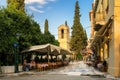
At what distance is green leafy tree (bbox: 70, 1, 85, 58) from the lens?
343ft

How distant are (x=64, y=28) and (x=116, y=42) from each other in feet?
281

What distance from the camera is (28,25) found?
1565 inches

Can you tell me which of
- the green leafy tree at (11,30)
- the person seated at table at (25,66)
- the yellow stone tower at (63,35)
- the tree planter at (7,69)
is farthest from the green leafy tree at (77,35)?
the tree planter at (7,69)

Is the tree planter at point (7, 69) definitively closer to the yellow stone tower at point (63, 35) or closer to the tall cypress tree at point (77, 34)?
the tall cypress tree at point (77, 34)

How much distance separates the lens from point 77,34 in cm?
10575

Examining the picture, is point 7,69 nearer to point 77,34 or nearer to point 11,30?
point 11,30

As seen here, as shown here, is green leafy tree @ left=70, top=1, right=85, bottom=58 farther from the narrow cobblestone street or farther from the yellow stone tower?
the narrow cobblestone street

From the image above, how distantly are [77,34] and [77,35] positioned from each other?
486 millimetres

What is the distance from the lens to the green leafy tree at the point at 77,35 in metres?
105

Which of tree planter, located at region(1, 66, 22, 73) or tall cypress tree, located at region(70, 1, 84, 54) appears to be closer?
tree planter, located at region(1, 66, 22, 73)

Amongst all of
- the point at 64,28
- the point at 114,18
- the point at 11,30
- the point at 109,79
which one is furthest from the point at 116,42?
the point at 64,28

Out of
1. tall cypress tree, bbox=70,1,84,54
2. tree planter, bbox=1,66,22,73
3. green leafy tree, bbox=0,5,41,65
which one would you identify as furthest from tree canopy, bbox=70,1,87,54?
tree planter, bbox=1,66,22,73

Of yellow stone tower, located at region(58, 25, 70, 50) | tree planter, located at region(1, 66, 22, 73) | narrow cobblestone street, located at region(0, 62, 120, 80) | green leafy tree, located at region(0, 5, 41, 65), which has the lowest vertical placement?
narrow cobblestone street, located at region(0, 62, 120, 80)

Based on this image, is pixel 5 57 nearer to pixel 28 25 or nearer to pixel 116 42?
pixel 28 25
